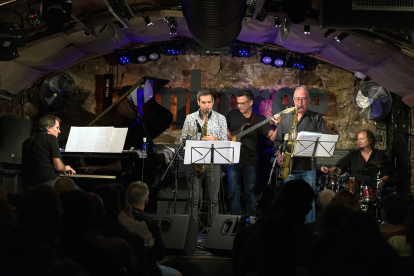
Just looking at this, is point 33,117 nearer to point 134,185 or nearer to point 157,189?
point 157,189

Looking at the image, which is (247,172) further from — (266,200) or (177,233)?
(266,200)

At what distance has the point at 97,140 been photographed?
644 cm

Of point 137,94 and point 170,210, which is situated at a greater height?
point 137,94

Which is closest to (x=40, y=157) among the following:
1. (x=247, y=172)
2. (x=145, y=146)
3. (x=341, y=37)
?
(x=145, y=146)

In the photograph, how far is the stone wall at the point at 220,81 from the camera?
9.16 metres

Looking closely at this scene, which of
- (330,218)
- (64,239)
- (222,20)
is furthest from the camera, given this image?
(222,20)

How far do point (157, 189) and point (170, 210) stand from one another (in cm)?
60

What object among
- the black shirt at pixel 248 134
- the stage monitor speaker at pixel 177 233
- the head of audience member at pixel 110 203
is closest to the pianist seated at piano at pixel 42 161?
the stage monitor speaker at pixel 177 233

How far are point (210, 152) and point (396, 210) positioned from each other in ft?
9.15

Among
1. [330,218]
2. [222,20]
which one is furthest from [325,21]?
[330,218]

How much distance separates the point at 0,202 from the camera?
9.13ft

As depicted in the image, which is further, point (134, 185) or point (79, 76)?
point (79, 76)

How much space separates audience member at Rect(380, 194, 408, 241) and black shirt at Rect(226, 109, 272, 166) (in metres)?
3.70

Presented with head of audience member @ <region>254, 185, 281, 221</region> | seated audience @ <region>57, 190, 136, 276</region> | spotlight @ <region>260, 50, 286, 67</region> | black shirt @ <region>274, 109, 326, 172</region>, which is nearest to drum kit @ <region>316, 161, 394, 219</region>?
black shirt @ <region>274, 109, 326, 172</region>
